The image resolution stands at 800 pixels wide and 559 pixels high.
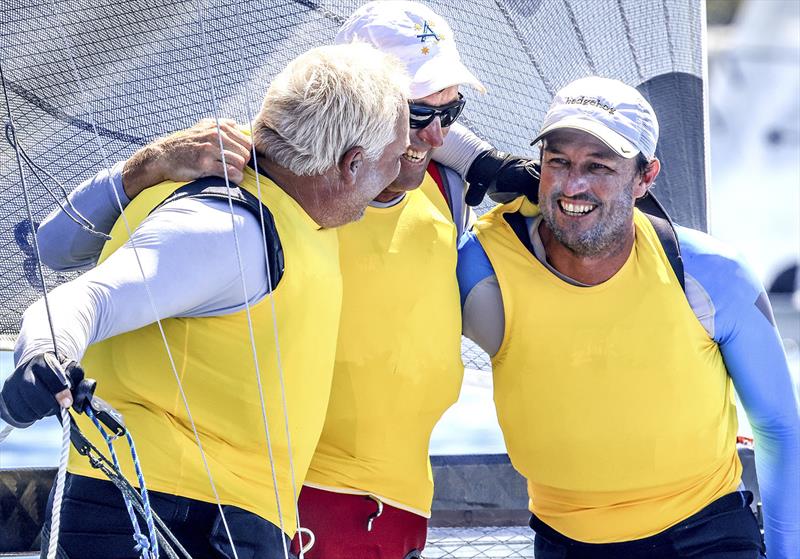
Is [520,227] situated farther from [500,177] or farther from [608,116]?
[608,116]

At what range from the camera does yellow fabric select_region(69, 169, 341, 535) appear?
1.12 meters

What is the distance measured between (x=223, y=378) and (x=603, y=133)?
0.66 meters

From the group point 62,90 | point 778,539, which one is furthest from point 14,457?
point 778,539

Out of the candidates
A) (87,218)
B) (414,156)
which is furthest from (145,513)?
(414,156)

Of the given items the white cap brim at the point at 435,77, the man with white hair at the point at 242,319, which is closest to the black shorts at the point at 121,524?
the man with white hair at the point at 242,319

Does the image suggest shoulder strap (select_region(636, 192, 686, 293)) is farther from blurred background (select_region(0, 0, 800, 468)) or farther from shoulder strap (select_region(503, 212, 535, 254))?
blurred background (select_region(0, 0, 800, 468))

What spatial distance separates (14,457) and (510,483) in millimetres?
1079

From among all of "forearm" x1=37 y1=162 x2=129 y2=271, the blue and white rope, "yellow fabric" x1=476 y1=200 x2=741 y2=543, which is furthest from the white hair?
"yellow fabric" x1=476 y1=200 x2=741 y2=543

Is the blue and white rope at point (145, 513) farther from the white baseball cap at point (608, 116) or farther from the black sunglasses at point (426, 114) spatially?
the white baseball cap at point (608, 116)

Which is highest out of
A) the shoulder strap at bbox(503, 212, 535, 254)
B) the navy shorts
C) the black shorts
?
the shoulder strap at bbox(503, 212, 535, 254)

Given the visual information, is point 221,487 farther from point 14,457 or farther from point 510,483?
point 14,457

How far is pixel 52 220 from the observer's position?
4.37 feet

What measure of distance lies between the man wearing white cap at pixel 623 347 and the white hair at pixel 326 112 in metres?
0.43

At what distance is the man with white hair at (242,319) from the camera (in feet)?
3.54
